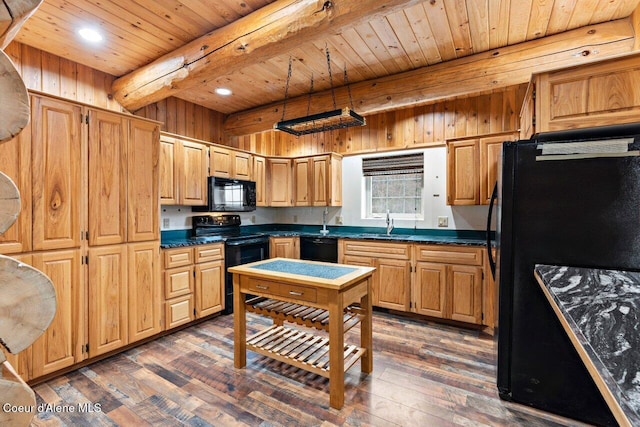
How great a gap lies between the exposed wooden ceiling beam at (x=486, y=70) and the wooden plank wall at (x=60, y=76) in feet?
6.47

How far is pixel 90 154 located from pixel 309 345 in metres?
2.33

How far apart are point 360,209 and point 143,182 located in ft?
9.05

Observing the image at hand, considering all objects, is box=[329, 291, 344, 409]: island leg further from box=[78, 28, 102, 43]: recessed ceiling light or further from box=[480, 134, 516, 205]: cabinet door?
box=[78, 28, 102, 43]: recessed ceiling light

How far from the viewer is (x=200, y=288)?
3336mm

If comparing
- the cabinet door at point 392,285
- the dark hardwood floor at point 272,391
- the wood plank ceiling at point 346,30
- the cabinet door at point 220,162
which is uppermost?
the wood plank ceiling at point 346,30

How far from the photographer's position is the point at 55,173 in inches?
89.9

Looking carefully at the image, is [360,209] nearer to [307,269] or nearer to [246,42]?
[307,269]

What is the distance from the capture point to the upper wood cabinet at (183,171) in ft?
10.8

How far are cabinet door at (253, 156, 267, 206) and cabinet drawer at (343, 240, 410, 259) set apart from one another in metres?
1.43

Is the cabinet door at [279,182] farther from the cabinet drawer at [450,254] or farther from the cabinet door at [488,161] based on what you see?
the cabinet door at [488,161]

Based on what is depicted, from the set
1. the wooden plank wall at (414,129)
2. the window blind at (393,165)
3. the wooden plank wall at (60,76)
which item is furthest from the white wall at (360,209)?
the wooden plank wall at (60,76)

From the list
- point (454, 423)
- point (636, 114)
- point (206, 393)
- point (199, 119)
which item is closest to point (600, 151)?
point (636, 114)

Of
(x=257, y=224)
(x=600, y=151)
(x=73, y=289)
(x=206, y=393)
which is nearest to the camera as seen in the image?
(x=600, y=151)

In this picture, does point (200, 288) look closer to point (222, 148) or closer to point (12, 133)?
point (222, 148)
